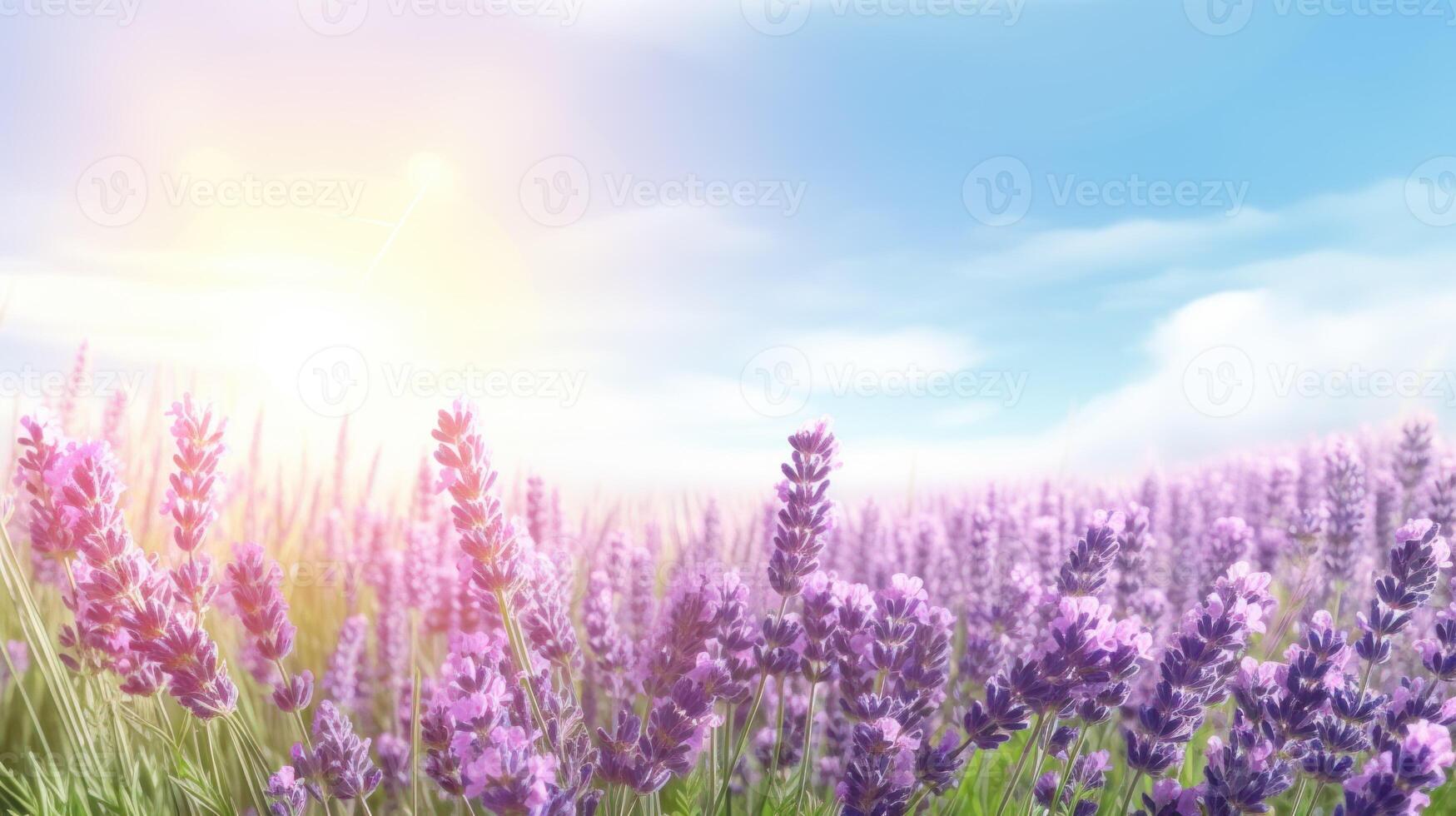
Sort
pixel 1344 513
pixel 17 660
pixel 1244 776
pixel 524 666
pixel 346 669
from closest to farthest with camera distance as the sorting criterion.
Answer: pixel 524 666 < pixel 1244 776 < pixel 346 669 < pixel 17 660 < pixel 1344 513

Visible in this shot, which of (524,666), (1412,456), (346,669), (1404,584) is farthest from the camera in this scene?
(1412,456)

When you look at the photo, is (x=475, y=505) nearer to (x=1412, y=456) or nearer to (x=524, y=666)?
(x=524, y=666)

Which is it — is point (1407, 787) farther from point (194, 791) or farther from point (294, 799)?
point (194, 791)

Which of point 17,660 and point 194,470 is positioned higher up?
point 194,470

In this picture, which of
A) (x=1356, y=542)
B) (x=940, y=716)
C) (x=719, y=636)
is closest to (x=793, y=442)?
(x=719, y=636)

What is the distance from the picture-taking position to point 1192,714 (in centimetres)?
206

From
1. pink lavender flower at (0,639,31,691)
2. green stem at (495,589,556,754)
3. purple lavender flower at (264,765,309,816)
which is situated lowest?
pink lavender flower at (0,639,31,691)

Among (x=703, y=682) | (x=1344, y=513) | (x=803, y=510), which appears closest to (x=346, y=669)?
(x=703, y=682)

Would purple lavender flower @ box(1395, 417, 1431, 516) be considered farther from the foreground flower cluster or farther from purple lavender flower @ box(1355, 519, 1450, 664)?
purple lavender flower @ box(1355, 519, 1450, 664)

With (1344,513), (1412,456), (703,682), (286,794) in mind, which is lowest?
(286,794)

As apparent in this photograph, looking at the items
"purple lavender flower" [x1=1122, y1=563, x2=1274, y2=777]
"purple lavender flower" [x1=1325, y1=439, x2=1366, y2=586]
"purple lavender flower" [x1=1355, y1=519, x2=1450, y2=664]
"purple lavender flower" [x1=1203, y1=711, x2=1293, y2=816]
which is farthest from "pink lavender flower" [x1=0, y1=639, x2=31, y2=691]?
"purple lavender flower" [x1=1325, y1=439, x2=1366, y2=586]

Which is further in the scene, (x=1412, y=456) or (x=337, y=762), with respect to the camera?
(x=1412, y=456)

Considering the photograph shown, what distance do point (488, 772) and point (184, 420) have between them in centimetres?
113

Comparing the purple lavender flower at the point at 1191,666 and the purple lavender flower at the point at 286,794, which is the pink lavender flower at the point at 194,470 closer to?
the purple lavender flower at the point at 286,794
